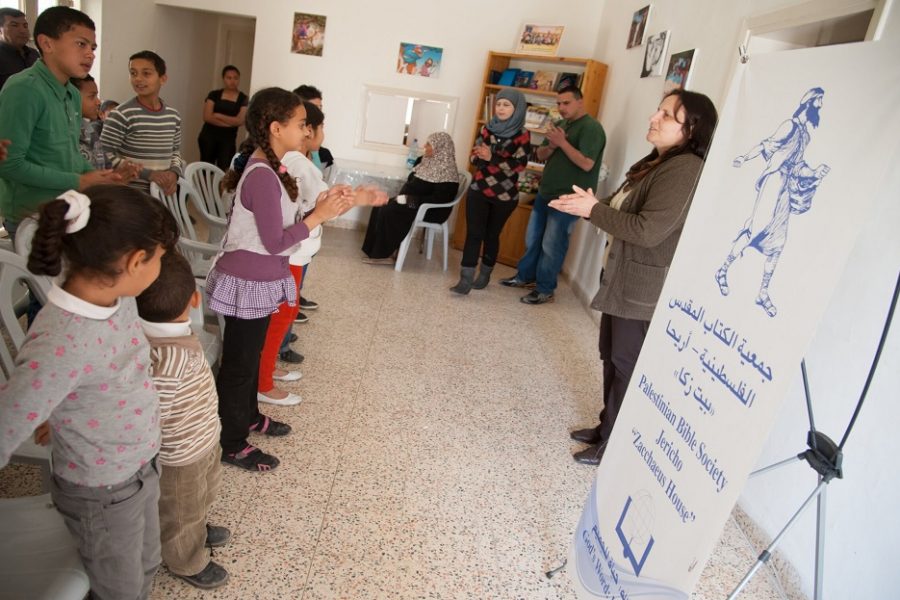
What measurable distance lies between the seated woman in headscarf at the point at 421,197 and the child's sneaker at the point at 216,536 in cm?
328

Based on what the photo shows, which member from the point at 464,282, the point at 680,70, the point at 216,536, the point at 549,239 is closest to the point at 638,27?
the point at 680,70

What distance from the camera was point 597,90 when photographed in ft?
16.9

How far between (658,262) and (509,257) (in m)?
3.38

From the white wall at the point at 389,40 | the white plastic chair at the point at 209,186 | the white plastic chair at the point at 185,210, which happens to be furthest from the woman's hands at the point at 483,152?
the white plastic chair at the point at 185,210

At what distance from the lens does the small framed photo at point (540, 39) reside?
17.4ft

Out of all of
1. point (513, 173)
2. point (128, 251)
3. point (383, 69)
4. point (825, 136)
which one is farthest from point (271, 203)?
point (383, 69)

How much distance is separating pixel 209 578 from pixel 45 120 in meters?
1.52

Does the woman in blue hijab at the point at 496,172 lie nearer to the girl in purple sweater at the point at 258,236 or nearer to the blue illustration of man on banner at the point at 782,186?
the girl in purple sweater at the point at 258,236

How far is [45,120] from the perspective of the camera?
1.92m

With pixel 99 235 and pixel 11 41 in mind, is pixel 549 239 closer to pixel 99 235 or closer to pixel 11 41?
pixel 11 41

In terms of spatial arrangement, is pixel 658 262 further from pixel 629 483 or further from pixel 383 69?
pixel 383 69

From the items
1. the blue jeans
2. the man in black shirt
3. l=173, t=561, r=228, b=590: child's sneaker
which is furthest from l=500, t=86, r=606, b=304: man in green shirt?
the man in black shirt

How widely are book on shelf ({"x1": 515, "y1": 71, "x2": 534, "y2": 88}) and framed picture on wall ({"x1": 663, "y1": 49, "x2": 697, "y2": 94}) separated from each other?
6.16ft

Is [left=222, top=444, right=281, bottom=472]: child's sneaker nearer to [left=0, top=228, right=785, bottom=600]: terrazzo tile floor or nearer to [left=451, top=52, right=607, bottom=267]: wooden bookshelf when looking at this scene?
[left=0, top=228, right=785, bottom=600]: terrazzo tile floor
